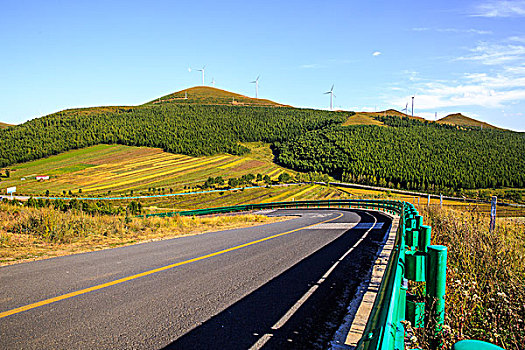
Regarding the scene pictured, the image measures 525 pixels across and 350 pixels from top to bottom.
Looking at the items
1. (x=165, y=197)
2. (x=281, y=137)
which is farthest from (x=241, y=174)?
(x=281, y=137)

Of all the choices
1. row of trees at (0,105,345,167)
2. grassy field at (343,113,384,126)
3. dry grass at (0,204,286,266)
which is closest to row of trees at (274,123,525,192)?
grassy field at (343,113,384,126)

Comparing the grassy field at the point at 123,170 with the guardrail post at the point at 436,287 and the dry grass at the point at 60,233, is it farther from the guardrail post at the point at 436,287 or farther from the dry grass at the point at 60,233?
the guardrail post at the point at 436,287

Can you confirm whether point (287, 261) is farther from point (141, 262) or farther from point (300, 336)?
point (300, 336)

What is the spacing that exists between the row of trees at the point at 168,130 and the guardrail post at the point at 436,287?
110766 millimetres

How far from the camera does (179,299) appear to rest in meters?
5.48

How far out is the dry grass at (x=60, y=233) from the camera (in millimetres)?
9320

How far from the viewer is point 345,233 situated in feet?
46.5

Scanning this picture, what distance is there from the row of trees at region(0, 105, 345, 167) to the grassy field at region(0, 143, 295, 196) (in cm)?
503

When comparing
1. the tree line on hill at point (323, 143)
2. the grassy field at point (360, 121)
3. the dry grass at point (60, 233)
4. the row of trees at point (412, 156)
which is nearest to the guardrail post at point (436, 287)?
the dry grass at point (60, 233)

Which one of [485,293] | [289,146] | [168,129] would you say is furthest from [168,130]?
[485,293]

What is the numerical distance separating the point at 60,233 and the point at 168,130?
122 meters

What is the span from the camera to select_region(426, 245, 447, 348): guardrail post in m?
3.17

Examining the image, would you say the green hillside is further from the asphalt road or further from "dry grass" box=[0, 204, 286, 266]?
the asphalt road

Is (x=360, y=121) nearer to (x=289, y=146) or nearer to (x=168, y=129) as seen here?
(x=289, y=146)
